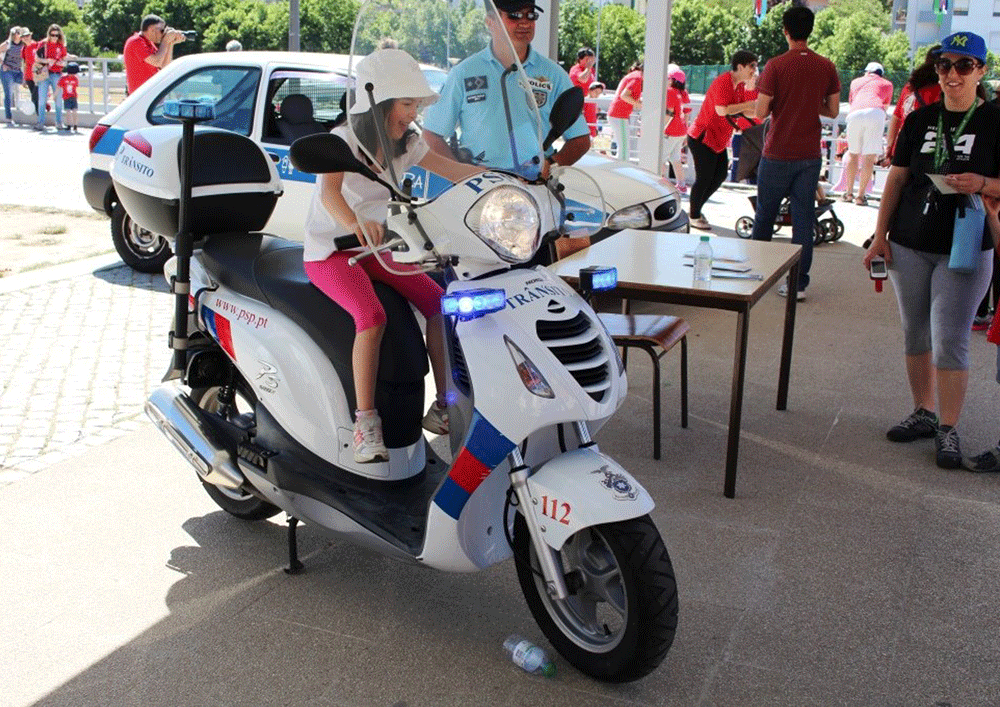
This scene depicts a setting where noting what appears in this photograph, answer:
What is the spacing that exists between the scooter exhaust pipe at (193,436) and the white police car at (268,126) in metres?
4.07

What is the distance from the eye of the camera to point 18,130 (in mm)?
22453

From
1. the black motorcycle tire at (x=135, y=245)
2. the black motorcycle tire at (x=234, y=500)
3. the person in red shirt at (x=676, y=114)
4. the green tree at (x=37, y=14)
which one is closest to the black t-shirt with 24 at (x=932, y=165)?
the black motorcycle tire at (x=234, y=500)

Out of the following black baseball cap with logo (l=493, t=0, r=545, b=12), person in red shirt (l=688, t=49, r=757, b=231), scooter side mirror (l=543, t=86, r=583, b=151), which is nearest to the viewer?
scooter side mirror (l=543, t=86, r=583, b=151)

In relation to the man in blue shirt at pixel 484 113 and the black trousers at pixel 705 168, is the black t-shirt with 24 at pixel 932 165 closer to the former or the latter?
the man in blue shirt at pixel 484 113

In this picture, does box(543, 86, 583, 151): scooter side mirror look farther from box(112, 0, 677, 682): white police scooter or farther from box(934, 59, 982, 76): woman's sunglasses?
box(934, 59, 982, 76): woman's sunglasses

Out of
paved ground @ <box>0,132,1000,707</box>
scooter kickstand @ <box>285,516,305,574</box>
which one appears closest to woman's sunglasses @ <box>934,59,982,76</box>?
paved ground @ <box>0,132,1000,707</box>

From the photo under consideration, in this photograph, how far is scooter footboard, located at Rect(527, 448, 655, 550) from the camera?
3.33 meters

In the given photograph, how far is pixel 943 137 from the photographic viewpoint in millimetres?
5449

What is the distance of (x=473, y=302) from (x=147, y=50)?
409 inches

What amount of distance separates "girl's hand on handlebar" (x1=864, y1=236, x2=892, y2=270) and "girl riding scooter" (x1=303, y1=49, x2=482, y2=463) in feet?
8.23

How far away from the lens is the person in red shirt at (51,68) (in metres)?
22.5

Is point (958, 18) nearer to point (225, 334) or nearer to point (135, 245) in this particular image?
point (135, 245)

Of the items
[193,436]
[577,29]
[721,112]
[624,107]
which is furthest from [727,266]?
[577,29]

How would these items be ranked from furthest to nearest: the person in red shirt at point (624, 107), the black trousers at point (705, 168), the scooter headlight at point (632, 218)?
the person in red shirt at point (624, 107) < the black trousers at point (705, 168) < the scooter headlight at point (632, 218)
